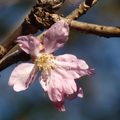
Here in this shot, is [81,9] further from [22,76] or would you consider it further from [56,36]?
[22,76]

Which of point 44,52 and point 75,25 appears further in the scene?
point 44,52

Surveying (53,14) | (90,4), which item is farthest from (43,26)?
(90,4)

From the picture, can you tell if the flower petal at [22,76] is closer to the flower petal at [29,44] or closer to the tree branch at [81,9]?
the flower petal at [29,44]

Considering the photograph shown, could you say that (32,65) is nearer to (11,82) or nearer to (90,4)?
(11,82)

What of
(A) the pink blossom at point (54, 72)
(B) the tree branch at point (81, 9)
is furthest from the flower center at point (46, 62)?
(B) the tree branch at point (81, 9)

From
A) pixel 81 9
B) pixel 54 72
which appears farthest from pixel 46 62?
pixel 81 9

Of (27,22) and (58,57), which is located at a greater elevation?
(27,22)
